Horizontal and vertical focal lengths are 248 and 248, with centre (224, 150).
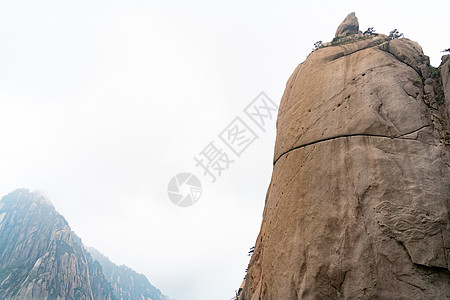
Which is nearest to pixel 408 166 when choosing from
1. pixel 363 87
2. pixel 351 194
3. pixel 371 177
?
pixel 371 177

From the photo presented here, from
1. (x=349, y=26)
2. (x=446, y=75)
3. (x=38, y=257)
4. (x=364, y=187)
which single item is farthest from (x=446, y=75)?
(x=38, y=257)

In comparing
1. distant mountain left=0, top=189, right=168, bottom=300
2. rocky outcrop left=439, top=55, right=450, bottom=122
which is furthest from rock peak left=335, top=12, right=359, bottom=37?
distant mountain left=0, top=189, right=168, bottom=300

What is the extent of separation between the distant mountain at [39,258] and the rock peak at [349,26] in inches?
5598

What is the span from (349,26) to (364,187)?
47.0ft

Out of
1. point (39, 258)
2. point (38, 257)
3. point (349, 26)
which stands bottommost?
point (39, 258)

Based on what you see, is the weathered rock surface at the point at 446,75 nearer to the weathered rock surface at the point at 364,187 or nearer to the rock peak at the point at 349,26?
the weathered rock surface at the point at 364,187

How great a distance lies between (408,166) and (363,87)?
4183 millimetres

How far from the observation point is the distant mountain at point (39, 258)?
109125 mm

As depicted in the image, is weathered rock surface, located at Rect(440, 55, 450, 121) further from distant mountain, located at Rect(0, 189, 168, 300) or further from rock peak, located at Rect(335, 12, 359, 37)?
distant mountain, located at Rect(0, 189, 168, 300)

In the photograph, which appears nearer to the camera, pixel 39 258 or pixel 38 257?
pixel 39 258

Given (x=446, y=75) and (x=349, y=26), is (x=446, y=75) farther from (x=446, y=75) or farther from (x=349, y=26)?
(x=349, y=26)

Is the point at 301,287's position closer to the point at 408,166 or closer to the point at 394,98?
the point at 408,166

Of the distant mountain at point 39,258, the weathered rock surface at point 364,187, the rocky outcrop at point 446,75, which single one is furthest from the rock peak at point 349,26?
the distant mountain at point 39,258

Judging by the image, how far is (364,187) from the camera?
921 cm
